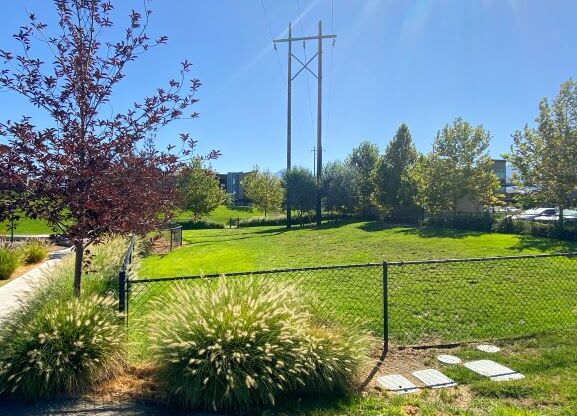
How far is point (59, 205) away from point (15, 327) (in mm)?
1213

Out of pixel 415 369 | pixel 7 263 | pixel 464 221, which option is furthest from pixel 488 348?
pixel 464 221

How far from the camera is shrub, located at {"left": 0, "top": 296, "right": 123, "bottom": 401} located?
3689mm

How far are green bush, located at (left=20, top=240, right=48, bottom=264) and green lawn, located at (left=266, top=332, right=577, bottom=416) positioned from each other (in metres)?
12.2

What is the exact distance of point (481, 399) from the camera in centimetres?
372

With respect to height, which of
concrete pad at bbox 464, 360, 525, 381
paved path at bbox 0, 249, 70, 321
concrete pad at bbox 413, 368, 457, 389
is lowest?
concrete pad at bbox 413, 368, 457, 389

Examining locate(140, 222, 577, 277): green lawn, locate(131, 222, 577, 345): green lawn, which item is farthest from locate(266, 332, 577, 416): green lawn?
locate(140, 222, 577, 277): green lawn

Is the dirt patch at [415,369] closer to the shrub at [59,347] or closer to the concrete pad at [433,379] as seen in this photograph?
the concrete pad at [433,379]

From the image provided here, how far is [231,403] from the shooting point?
3.52m

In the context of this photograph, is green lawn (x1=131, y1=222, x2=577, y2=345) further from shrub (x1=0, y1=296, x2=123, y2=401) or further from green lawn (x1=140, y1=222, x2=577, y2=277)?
shrub (x1=0, y1=296, x2=123, y2=401)

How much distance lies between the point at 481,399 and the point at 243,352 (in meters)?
2.10

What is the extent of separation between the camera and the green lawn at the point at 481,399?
3.48 m

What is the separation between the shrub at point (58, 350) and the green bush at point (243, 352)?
47cm

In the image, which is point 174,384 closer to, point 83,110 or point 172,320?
point 172,320

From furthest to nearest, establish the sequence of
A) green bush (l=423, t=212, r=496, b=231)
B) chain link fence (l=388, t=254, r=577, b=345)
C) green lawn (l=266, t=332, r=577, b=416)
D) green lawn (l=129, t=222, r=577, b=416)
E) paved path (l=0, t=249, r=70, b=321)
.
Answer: green bush (l=423, t=212, r=496, b=231), paved path (l=0, t=249, r=70, b=321), chain link fence (l=388, t=254, r=577, b=345), green lawn (l=129, t=222, r=577, b=416), green lawn (l=266, t=332, r=577, b=416)
